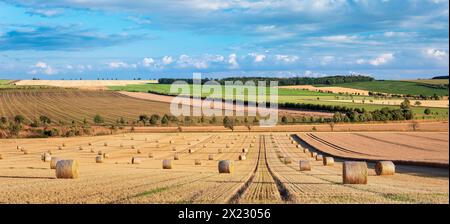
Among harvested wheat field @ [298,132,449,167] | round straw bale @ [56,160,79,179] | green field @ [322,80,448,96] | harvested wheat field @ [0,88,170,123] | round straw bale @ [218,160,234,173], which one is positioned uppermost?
green field @ [322,80,448,96]

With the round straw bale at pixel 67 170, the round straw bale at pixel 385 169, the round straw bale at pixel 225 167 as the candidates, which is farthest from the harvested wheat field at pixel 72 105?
the round straw bale at pixel 385 169

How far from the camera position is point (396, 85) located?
14688 centimetres

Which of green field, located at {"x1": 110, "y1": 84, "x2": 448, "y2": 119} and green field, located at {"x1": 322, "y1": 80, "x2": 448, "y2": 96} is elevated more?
green field, located at {"x1": 322, "y1": 80, "x2": 448, "y2": 96}

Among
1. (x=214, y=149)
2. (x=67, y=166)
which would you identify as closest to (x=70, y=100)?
(x=214, y=149)

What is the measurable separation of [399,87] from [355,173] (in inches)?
4976

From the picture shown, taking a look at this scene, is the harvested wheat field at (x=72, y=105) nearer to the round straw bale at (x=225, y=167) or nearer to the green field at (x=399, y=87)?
the green field at (x=399, y=87)

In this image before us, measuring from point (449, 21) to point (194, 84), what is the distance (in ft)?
507

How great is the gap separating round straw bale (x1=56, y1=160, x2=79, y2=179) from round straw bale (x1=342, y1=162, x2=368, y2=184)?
1040 cm

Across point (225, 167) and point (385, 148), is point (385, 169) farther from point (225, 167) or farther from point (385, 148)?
point (385, 148)

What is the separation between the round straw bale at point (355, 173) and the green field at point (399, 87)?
3929 inches

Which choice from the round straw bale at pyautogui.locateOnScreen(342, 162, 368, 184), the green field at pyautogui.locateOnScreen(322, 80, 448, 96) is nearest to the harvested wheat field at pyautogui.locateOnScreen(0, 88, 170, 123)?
the green field at pyautogui.locateOnScreen(322, 80, 448, 96)

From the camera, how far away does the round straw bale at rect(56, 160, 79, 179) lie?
912 inches

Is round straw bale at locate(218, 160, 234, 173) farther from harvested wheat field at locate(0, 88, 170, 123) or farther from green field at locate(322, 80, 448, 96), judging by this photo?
green field at locate(322, 80, 448, 96)
